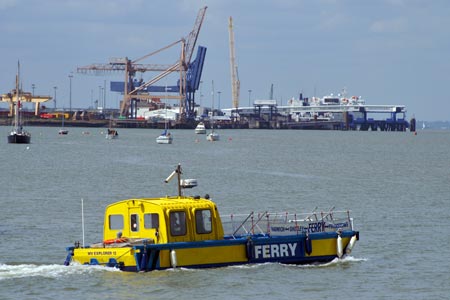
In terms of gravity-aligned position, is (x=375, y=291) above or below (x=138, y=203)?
below

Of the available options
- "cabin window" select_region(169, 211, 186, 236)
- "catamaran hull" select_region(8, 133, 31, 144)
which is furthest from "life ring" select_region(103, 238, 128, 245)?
"catamaran hull" select_region(8, 133, 31, 144)

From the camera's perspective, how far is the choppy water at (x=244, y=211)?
2758cm

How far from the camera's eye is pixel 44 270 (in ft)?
95.5

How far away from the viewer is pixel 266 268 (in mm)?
29125

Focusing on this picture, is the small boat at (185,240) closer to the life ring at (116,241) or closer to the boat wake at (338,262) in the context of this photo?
the life ring at (116,241)

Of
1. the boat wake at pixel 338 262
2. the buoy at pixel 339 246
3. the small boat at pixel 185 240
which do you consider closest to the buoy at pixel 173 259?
the small boat at pixel 185 240

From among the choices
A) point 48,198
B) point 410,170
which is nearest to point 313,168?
point 410,170

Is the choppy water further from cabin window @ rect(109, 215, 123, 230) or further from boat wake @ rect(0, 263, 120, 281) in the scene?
cabin window @ rect(109, 215, 123, 230)

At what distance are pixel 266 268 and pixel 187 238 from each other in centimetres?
241

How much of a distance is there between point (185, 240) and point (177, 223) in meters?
0.52

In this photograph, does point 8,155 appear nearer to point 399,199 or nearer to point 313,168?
point 313,168

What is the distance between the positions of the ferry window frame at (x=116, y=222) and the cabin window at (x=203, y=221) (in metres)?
1.99

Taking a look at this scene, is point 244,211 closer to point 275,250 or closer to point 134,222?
point 275,250

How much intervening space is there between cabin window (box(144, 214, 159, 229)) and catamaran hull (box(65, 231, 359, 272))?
2.46 feet
